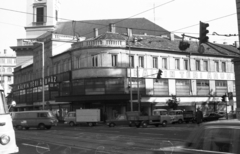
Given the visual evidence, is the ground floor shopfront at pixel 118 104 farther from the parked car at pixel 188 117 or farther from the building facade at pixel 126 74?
the parked car at pixel 188 117

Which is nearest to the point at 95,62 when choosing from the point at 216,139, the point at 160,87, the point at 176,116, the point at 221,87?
the point at 160,87

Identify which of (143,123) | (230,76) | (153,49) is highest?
(153,49)

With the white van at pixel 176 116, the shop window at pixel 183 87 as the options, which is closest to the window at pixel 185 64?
the shop window at pixel 183 87

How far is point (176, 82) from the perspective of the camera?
54625 mm

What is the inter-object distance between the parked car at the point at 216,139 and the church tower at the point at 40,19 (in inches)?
2827

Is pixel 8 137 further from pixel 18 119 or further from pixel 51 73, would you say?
pixel 51 73

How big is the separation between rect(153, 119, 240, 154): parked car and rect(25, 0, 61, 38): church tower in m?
71.8

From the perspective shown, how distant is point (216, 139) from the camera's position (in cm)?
500

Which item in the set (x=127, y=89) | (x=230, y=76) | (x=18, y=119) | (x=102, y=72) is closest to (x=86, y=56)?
(x=102, y=72)

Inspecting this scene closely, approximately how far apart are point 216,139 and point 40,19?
244 feet

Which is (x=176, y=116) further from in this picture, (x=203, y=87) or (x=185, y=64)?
(x=203, y=87)

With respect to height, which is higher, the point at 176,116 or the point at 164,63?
the point at 164,63

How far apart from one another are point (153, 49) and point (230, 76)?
16639 mm

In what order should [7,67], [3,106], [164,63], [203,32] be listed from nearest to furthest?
[3,106], [203,32], [164,63], [7,67]
